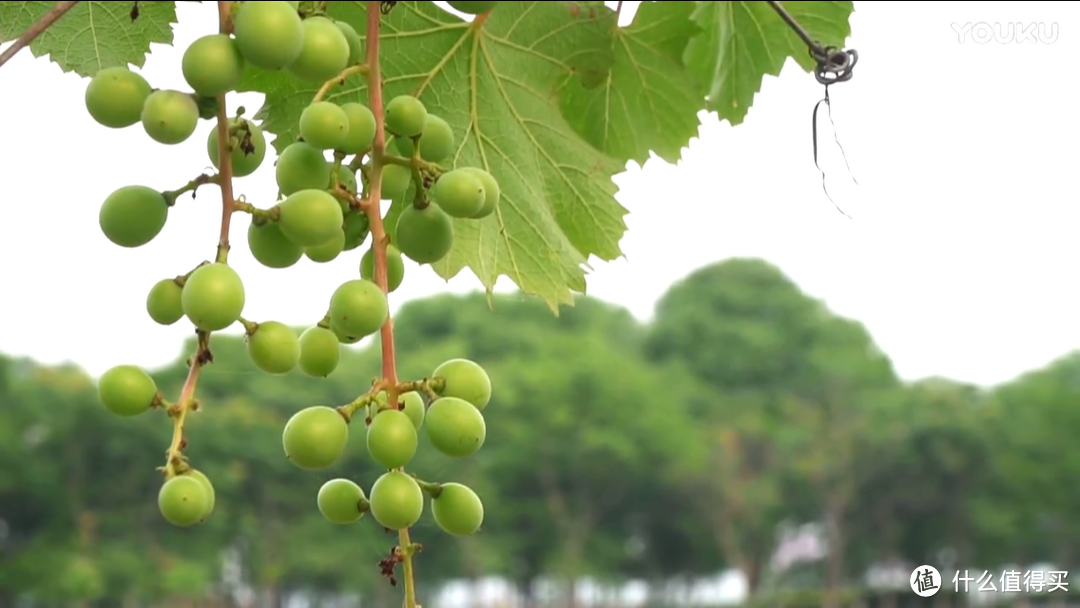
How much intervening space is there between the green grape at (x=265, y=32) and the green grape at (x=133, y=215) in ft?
0.37

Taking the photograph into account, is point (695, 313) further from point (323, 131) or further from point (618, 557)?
point (323, 131)

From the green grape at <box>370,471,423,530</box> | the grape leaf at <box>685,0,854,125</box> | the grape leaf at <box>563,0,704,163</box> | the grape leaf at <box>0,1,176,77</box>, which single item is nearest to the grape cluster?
the green grape at <box>370,471,423,530</box>

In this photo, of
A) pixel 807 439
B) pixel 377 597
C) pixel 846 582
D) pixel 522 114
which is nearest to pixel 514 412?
pixel 377 597

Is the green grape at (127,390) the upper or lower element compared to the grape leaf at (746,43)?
lower

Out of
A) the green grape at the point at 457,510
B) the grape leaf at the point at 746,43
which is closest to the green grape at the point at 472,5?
the green grape at the point at 457,510

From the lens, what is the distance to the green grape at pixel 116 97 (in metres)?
0.62

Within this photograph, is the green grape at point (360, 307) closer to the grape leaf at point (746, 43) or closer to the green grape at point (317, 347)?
the green grape at point (317, 347)

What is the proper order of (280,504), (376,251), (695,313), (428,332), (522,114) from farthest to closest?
(695,313) → (428,332) → (280,504) → (522,114) → (376,251)

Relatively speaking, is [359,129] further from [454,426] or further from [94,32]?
[94,32]

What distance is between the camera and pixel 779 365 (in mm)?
32969

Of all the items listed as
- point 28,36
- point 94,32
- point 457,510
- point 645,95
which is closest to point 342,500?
point 457,510

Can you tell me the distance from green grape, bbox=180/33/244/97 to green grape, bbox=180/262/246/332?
9 centimetres

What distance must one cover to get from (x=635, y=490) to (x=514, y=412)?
11.3 ft

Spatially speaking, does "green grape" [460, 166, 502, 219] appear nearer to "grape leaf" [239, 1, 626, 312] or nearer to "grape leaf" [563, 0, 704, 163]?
"grape leaf" [239, 1, 626, 312]
